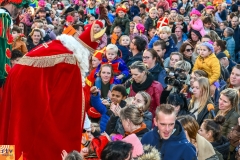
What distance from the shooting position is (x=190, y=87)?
25.4 ft

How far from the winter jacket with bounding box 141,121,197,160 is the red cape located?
0.77 m

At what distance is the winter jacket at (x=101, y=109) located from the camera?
22.5ft

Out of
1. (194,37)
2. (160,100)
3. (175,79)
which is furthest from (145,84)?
(194,37)

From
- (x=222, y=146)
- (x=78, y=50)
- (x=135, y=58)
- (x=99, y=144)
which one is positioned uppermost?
(x=78, y=50)

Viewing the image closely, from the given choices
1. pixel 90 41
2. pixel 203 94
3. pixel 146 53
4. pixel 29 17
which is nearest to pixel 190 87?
pixel 203 94

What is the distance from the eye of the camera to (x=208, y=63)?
9.12m

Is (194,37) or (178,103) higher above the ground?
(194,37)

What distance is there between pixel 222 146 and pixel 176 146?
1256 mm

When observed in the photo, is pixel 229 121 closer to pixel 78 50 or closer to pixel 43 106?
pixel 78 50

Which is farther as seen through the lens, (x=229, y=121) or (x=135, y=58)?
(x=135, y=58)

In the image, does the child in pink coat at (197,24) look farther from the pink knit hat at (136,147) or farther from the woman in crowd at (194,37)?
the pink knit hat at (136,147)

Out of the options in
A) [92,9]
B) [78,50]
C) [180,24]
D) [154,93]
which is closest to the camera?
[78,50]

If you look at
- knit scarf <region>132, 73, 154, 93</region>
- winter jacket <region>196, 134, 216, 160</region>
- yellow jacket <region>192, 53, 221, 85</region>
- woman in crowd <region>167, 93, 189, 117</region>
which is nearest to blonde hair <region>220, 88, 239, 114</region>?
woman in crowd <region>167, 93, 189, 117</region>

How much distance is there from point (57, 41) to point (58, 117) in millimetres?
785
